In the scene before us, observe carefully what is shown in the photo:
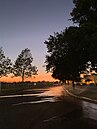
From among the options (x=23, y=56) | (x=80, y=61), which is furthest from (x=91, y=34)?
(x=23, y=56)

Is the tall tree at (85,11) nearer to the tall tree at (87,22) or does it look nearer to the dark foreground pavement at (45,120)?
the tall tree at (87,22)

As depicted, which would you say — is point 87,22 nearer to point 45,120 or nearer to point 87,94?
point 45,120

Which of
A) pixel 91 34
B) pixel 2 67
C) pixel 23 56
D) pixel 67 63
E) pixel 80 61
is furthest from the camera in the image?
pixel 23 56

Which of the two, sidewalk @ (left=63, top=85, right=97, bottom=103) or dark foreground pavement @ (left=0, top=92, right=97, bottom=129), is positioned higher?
sidewalk @ (left=63, top=85, right=97, bottom=103)

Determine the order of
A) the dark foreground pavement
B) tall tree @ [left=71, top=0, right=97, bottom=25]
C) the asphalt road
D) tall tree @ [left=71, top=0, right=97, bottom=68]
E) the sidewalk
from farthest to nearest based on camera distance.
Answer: the sidewalk, tall tree @ [left=71, top=0, right=97, bottom=25], tall tree @ [left=71, top=0, right=97, bottom=68], the asphalt road, the dark foreground pavement

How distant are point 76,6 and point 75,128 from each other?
15.4 meters

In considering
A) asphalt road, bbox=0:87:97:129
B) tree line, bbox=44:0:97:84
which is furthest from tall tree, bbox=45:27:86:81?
asphalt road, bbox=0:87:97:129

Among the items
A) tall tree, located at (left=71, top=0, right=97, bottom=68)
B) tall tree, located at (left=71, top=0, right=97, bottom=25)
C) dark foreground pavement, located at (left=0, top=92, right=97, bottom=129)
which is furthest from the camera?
tall tree, located at (left=71, top=0, right=97, bottom=25)

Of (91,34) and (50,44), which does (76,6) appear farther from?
(50,44)

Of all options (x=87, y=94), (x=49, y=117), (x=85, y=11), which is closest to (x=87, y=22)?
(x=85, y=11)

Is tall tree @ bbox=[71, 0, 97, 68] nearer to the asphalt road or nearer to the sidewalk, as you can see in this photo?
the asphalt road

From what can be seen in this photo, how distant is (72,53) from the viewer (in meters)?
27.9

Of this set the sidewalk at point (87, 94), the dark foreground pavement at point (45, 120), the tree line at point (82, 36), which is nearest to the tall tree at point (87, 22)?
the tree line at point (82, 36)

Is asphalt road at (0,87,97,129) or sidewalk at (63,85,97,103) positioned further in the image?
sidewalk at (63,85,97,103)
